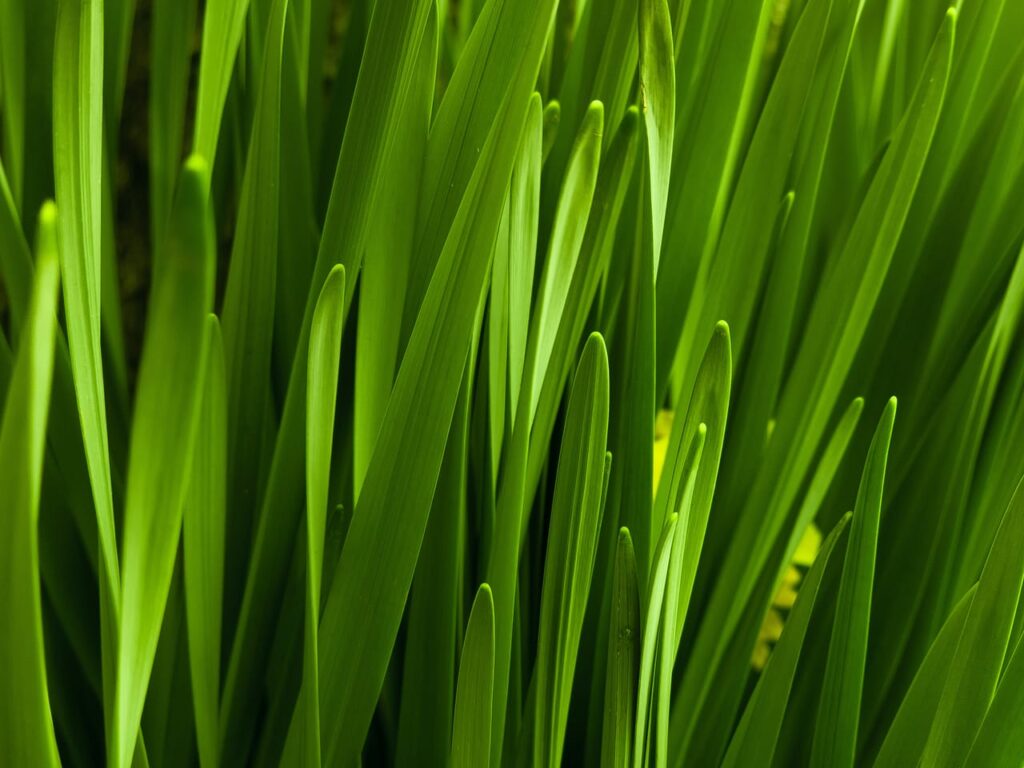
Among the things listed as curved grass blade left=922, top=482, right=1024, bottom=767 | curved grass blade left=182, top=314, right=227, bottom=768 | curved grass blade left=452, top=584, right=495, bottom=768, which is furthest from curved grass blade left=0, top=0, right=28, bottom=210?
curved grass blade left=922, top=482, right=1024, bottom=767

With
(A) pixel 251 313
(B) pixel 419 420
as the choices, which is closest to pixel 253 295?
(A) pixel 251 313

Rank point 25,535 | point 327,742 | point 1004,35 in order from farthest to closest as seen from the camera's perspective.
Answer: point 1004,35, point 327,742, point 25,535

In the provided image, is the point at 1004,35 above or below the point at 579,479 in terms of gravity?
above

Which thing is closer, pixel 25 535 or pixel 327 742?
pixel 25 535

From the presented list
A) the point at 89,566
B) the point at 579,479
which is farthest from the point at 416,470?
the point at 89,566

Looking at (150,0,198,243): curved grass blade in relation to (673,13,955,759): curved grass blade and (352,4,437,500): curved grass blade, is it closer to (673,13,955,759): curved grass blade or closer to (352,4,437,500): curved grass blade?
(352,4,437,500): curved grass blade

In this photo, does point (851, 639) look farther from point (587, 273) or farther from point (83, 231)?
point (83, 231)

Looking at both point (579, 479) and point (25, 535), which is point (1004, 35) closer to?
point (579, 479)

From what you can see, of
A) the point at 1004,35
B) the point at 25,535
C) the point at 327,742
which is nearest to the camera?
the point at 25,535
